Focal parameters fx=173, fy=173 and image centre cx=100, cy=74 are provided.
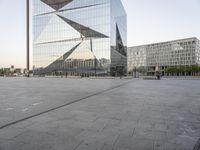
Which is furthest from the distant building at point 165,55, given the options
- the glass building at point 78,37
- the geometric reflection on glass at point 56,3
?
the geometric reflection on glass at point 56,3

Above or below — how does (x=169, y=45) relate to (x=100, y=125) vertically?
above

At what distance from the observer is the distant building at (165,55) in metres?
115

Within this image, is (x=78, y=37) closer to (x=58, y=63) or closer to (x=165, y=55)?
(x=58, y=63)

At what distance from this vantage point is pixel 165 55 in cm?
12925

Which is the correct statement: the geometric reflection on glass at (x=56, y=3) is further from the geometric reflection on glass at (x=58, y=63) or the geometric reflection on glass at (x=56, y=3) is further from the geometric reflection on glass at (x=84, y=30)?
the geometric reflection on glass at (x=58, y=63)

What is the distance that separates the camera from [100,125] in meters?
5.14

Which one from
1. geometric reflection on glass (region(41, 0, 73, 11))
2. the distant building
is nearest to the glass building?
geometric reflection on glass (region(41, 0, 73, 11))

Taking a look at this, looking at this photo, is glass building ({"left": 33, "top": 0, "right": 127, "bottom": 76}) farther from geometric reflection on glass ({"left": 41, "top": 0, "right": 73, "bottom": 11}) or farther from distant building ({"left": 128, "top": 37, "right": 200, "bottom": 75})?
distant building ({"left": 128, "top": 37, "right": 200, "bottom": 75})

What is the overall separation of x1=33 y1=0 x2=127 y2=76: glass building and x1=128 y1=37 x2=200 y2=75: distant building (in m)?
51.7

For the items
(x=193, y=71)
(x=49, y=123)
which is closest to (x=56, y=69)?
(x=49, y=123)

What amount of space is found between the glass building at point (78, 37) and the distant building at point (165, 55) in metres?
51.7

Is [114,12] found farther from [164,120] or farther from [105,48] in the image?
[164,120]

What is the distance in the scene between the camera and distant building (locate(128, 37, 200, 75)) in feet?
376

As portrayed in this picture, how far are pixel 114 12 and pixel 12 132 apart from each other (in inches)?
2684
